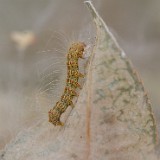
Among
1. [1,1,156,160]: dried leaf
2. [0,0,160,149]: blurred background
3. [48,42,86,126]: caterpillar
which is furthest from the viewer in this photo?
[0,0,160,149]: blurred background

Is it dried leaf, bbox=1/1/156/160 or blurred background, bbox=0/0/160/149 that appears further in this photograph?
blurred background, bbox=0/0/160/149

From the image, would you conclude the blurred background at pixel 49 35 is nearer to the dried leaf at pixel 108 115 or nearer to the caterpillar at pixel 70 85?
the caterpillar at pixel 70 85

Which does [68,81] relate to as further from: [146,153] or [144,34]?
[144,34]

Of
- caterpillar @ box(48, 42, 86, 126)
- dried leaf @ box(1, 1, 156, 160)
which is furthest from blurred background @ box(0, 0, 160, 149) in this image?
dried leaf @ box(1, 1, 156, 160)

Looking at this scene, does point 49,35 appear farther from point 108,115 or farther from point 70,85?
point 108,115

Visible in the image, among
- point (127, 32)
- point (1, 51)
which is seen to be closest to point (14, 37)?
point (1, 51)

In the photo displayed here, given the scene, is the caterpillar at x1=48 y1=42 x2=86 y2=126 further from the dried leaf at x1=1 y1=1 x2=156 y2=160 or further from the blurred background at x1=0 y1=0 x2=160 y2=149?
the blurred background at x1=0 y1=0 x2=160 y2=149

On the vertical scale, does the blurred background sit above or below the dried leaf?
above
